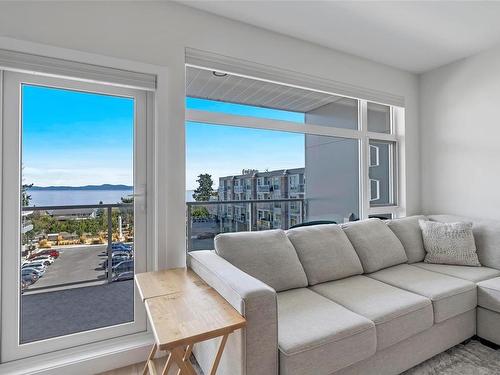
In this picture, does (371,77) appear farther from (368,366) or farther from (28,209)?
(28,209)

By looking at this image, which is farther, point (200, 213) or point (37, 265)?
point (200, 213)

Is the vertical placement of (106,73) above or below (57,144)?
above

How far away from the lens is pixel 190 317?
1.22m

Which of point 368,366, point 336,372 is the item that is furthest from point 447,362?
point 336,372

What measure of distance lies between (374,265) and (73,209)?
7.72 feet

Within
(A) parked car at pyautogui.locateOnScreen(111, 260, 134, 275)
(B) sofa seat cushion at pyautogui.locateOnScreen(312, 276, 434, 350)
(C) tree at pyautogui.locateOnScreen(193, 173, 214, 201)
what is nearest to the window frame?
(C) tree at pyautogui.locateOnScreen(193, 173, 214, 201)

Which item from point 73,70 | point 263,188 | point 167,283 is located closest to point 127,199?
point 167,283

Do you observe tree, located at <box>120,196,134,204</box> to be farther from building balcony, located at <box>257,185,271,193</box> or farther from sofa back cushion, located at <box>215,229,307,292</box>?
building balcony, located at <box>257,185,271,193</box>

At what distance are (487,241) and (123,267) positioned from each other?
125 inches

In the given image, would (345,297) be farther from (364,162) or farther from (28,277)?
(28,277)

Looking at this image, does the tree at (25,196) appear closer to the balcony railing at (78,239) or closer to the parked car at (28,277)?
the balcony railing at (78,239)

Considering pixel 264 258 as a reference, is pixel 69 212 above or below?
above

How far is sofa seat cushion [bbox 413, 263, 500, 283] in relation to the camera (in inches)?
88.7

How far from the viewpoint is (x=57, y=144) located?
189 centimetres
